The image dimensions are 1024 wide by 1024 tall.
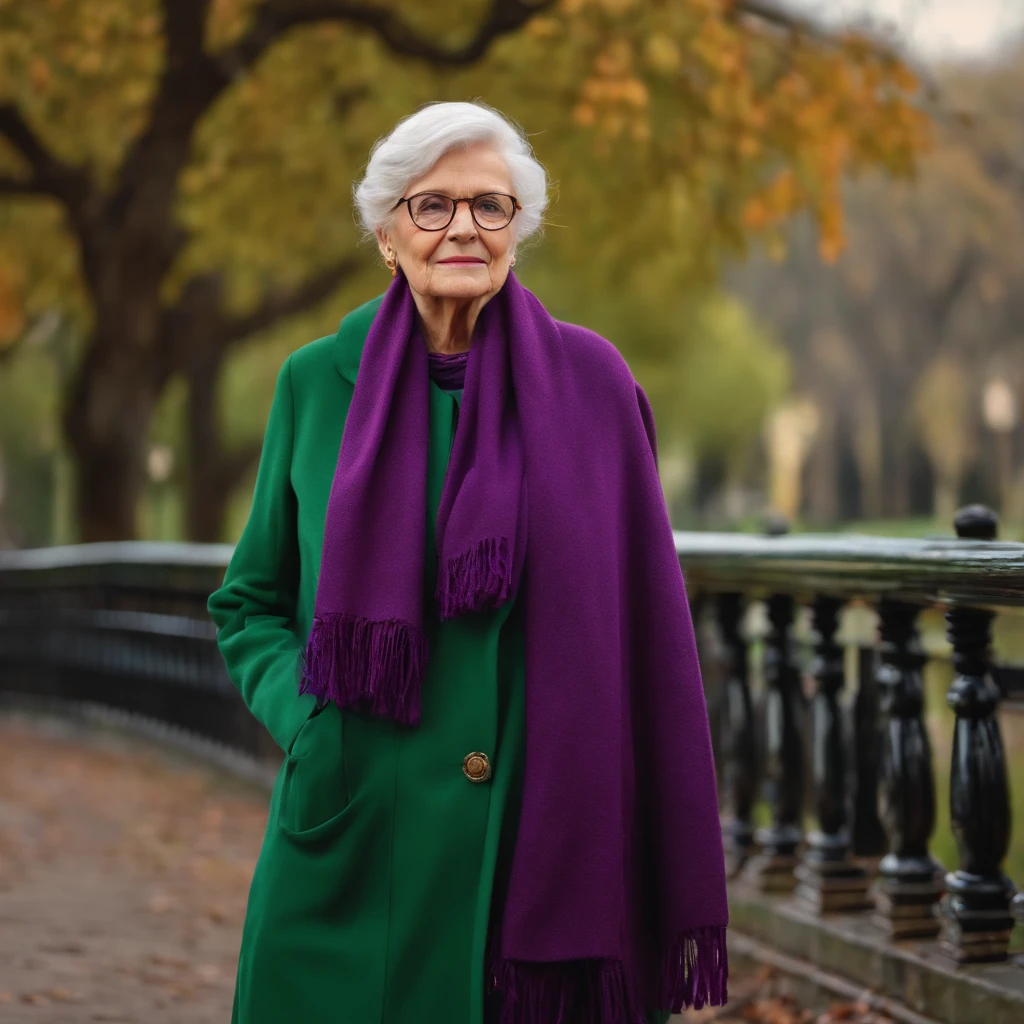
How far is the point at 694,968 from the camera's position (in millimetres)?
3264

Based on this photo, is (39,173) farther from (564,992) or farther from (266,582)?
(564,992)

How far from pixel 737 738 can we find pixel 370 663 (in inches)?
125

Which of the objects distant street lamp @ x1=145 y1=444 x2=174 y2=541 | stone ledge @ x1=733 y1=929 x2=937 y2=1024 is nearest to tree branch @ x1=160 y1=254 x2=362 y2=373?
stone ledge @ x1=733 y1=929 x2=937 y2=1024

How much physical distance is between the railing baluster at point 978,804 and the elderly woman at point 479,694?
1.51 m

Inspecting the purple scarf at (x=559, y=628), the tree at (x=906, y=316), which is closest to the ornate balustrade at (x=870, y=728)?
the purple scarf at (x=559, y=628)

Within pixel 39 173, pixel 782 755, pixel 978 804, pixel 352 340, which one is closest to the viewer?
pixel 352 340

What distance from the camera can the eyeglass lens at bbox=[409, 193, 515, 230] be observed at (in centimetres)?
329

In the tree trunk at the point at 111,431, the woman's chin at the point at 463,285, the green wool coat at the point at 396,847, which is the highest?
the tree trunk at the point at 111,431

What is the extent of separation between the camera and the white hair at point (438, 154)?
10.7 feet

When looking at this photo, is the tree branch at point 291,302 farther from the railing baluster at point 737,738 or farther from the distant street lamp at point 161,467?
the railing baluster at point 737,738

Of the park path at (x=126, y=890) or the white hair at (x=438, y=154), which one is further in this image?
the park path at (x=126, y=890)

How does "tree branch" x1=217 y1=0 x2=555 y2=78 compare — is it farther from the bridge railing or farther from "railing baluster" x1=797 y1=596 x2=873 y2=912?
"railing baluster" x1=797 y1=596 x2=873 y2=912

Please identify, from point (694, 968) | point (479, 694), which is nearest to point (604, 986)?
point (694, 968)

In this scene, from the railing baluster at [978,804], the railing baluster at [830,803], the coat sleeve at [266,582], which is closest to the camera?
the coat sleeve at [266,582]
